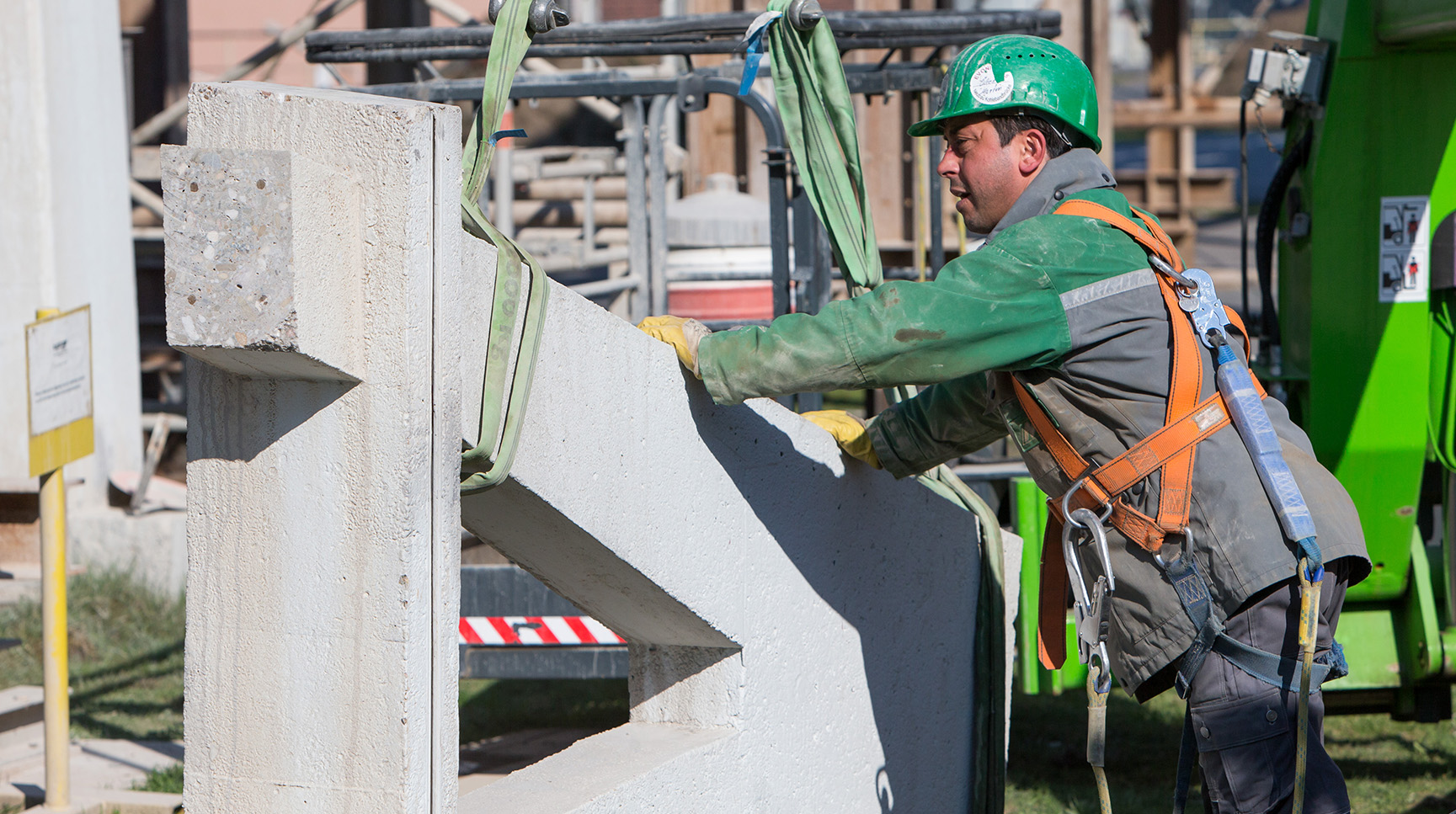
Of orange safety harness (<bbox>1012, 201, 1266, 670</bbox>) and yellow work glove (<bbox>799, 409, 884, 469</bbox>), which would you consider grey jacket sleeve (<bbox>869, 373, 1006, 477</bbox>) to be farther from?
orange safety harness (<bbox>1012, 201, 1266, 670</bbox>)

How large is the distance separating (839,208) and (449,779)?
156cm

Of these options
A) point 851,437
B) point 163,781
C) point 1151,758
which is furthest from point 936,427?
point 163,781

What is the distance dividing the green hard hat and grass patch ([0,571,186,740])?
13.2ft

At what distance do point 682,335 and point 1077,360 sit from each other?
2.44 ft

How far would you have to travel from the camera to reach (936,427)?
315 cm

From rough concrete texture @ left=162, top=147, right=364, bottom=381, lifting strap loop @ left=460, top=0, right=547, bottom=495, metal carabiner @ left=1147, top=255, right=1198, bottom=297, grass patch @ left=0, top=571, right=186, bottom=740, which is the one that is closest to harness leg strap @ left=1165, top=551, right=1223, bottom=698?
metal carabiner @ left=1147, top=255, right=1198, bottom=297

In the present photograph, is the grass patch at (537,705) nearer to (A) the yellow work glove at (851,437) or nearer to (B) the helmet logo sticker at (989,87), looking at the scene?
(A) the yellow work glove at (851,437)

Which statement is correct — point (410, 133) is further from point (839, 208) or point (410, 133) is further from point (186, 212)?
point (839, 208)

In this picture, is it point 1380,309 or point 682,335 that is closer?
point 682,335

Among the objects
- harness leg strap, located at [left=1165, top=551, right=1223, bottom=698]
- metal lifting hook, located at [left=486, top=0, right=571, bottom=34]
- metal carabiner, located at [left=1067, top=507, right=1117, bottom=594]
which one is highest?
metal lifting hook, located at [left=486, top=0, right=571, bottom=34]

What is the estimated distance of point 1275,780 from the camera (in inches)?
108

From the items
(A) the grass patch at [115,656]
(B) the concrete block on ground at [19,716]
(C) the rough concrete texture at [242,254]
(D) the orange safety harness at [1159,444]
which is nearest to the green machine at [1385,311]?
(D) the orange safety harness at [1159,444]

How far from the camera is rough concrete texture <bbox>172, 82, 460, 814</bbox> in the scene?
2.07m

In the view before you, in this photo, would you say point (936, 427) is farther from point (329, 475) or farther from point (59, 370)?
point (59, 370)
